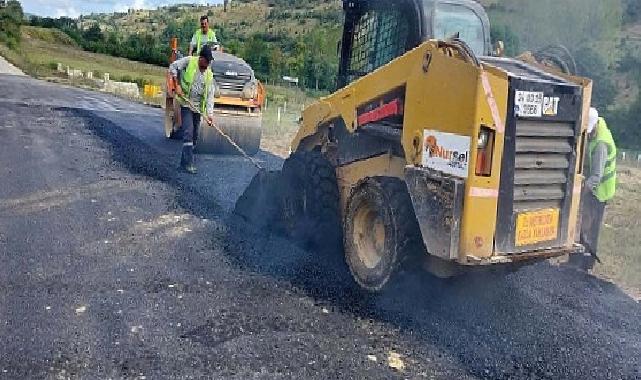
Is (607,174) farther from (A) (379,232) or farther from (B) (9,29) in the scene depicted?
(B) (9,29)

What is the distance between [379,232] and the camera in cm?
506

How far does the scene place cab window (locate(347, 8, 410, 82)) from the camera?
5387mm

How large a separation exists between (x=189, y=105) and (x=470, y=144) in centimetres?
589

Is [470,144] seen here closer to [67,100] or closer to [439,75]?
[439,75]

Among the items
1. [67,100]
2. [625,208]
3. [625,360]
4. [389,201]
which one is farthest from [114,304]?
[67,100]

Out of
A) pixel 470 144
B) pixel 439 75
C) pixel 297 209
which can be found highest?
pixel 439 75

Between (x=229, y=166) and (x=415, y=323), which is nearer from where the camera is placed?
(x=415, y=323)

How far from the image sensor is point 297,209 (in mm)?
6141

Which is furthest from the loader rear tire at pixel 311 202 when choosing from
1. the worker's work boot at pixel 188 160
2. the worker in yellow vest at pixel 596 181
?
the worker's work boot at pixel 188 160

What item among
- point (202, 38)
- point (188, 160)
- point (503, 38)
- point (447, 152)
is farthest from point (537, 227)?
point (202, 38)

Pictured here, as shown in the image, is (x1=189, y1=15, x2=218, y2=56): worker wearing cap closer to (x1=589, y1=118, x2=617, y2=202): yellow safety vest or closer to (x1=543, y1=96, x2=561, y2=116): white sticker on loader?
(x1=589, y1=118, x2=617, y2=202): yellow safety vest

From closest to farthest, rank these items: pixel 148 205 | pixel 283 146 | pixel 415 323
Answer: pixel 415 323 < pixel 148 205 < pixel 283 146

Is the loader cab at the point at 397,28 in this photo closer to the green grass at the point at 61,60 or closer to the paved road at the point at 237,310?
the paved road at the point at 237,310

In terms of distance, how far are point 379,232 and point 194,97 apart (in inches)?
198
